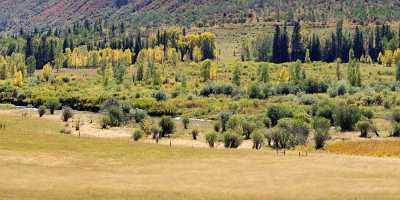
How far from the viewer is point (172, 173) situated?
202 ft

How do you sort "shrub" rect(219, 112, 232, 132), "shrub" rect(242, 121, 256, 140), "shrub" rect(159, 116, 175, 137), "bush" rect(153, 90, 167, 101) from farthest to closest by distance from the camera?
"bush" rect(153, 90, 167, 101), "shrub" rect(219, 112, 232, 132), "shrub" rect(159, 116, 175, 137), "shrub" rect(242, 121, 256, 140)

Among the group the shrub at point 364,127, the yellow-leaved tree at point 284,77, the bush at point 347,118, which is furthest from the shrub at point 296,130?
the yellow-leaved tree at point 284,77

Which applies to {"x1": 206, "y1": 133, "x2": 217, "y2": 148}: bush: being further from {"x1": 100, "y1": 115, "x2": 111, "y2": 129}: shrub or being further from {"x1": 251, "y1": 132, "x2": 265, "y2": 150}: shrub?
Result: {"x1": 100, "y1": 115, "x2": 111, "y2": 129}: shrub

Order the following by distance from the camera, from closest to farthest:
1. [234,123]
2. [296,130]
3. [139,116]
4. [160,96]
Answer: [296,130], [234,123], [139,116], [160,96]

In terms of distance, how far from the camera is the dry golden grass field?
170 feet

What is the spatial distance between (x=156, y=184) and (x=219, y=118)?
66.1 metres

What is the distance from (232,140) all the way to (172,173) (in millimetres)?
30891

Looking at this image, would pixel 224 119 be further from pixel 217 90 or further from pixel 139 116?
pixel 217 90

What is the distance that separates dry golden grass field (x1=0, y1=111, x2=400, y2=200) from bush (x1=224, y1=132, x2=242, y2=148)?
14.7m

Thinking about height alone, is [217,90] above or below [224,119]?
above

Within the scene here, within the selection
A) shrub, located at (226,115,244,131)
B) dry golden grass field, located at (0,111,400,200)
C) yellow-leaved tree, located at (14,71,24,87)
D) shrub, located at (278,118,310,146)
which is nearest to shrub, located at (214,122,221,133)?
shrub, located at (226,115,244,131)

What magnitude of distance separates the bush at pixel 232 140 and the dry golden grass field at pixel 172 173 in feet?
48.4

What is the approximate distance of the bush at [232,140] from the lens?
91.6 metres

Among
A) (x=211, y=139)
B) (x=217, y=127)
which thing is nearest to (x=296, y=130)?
(x=211, y=139)
